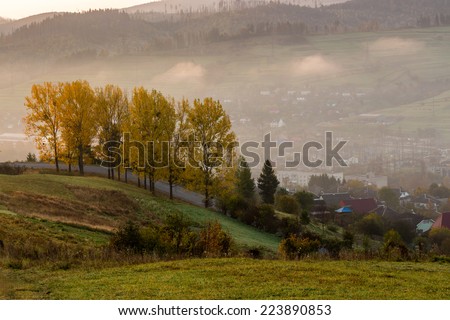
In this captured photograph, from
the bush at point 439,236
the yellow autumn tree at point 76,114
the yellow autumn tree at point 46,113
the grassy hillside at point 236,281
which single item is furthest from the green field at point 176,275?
the bush at point 439,236

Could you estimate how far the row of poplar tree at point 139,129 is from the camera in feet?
129

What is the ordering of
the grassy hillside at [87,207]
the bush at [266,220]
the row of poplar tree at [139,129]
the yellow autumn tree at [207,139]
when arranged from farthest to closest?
the yellow autumn tree at [207,139] < the bush at [266,220] < the row of poplar tree at [139,129] < the grassy hillside at [87,207]

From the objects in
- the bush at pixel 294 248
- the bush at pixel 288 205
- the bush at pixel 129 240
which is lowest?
the bush at pixel 288 205

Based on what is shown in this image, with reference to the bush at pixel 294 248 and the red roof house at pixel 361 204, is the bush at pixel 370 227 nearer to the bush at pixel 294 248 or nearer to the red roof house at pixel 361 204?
the red roof house at pixel 361 204

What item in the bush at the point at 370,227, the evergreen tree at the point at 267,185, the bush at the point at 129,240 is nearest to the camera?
the bush at the point at 129,240

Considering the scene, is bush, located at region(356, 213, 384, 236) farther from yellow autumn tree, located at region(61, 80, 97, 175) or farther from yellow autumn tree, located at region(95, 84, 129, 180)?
yellow autumn tree, located at region(61, 80, 97, 175)

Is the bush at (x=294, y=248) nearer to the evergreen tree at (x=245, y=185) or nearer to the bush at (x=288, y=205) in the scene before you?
the bush at (x=288, y=205)

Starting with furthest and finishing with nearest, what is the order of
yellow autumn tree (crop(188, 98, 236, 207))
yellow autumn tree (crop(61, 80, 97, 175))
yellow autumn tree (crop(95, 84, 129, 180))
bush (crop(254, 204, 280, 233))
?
yellow autumn tree (crop(95, 84, 129, 180))
yellow autumn tree (crop(61, 80, 97, 175))
yellow autumn tree (crop(188, 98, 236, 207))
bush (crop(254, 204, 280, 233))

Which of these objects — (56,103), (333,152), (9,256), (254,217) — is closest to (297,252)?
(9,256)

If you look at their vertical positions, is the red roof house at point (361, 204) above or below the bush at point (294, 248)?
below

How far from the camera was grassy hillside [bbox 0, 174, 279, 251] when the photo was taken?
2600cm

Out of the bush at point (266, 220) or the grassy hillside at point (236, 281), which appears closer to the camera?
the grassy hillside at point (236, 281)

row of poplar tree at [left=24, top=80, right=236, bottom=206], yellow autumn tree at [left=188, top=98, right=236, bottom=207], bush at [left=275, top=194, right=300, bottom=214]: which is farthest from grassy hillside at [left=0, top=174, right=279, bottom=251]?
bush at [left=275, top=194, right=300, bottom=214]

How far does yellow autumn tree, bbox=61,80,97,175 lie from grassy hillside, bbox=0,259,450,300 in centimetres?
2759
